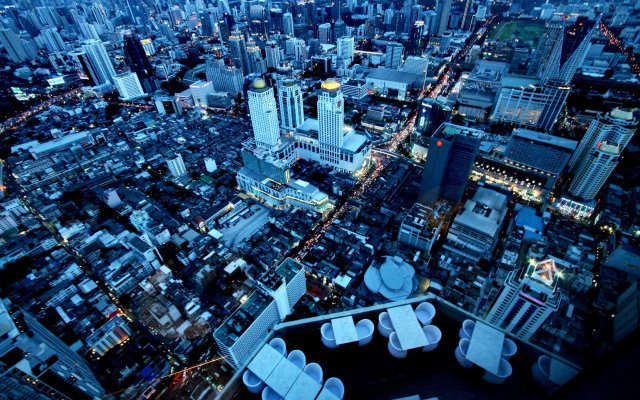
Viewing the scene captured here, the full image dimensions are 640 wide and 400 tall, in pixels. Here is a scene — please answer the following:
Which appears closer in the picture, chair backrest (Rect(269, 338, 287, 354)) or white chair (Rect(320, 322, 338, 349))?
chair backrest (Rect(269, 338, 287, 354))

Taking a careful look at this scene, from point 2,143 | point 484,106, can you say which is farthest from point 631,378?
point 2,143

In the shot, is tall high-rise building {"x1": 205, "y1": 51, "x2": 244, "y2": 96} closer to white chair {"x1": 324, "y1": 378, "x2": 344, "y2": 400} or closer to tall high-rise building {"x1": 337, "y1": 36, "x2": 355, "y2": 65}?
tall high-rise building {"x1": 337, "y1": 36, "x2": 355, "y2": 65}

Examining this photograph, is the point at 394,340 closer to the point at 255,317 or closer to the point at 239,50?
the point at 255,317

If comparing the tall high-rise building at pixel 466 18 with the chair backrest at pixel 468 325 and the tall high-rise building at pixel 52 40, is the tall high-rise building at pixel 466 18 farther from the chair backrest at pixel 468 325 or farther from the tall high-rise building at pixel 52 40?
A: the tall high-rise building at pixel 52 40

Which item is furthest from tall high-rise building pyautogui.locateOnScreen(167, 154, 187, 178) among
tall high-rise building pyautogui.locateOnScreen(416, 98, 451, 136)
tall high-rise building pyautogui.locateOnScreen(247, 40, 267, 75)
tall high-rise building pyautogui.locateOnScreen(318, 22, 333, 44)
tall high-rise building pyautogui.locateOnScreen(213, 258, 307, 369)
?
tall high-rise building pyautogui.locateOnScreen(318, 22, 333, 44)

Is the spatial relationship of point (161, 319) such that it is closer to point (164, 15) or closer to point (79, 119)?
point (79, 119)

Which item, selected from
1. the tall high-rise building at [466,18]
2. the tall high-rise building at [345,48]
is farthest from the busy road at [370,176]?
the tall high-rise building at [466,18]

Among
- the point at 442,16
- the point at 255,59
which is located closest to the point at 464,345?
the point at 255,59
